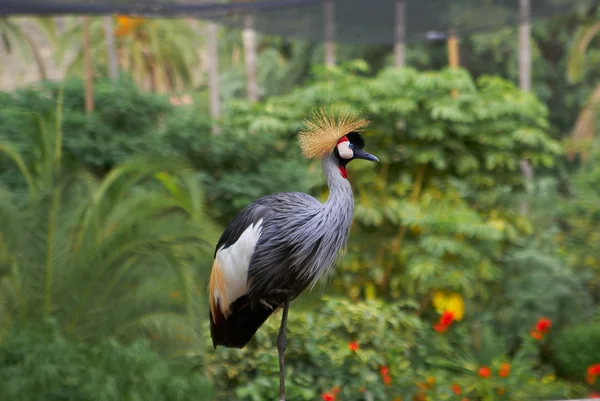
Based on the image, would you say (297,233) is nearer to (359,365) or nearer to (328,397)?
(328,397)

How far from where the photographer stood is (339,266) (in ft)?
28.5

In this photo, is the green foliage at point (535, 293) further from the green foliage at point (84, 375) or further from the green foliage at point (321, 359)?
the green foliage at point (84, 375)

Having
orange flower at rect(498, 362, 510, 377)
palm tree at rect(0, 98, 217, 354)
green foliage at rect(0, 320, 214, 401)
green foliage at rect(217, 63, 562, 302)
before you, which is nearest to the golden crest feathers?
green foliage at rect(0, 320, 214, 401)

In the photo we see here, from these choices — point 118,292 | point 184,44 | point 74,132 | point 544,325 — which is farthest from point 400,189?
point 184,44

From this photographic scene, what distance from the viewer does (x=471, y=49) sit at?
20250 mm

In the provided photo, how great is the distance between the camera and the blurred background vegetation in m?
4.84

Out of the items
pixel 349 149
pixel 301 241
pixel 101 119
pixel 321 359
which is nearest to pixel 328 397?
pixel 321 359

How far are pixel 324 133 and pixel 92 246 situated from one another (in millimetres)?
2564

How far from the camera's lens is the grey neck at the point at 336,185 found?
9.61 feet

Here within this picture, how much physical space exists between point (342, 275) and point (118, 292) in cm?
383

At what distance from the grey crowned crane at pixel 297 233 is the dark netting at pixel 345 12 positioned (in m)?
3.76

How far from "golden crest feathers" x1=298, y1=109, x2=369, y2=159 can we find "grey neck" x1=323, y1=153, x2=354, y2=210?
0.04 meters

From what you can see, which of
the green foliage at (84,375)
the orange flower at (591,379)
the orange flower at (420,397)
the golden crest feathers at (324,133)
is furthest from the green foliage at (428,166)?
the golden crest feathers at (324,133)

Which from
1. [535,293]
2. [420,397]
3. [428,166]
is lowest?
[535,293]
